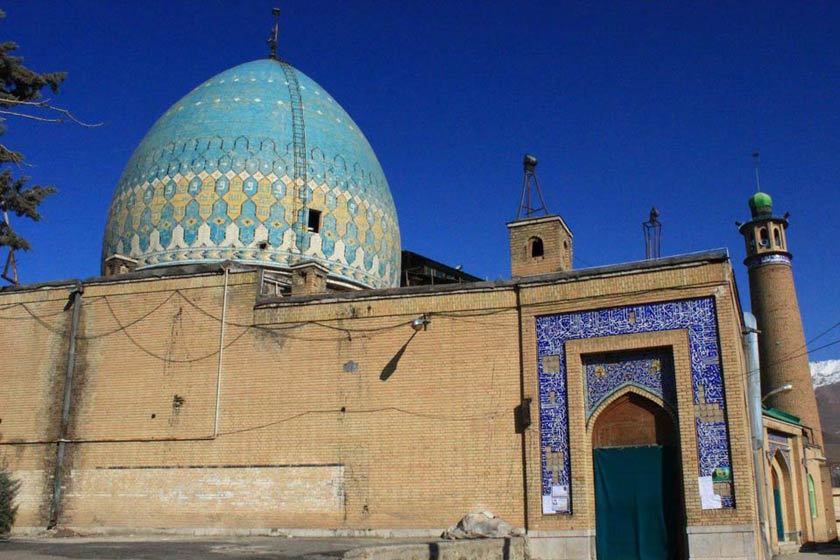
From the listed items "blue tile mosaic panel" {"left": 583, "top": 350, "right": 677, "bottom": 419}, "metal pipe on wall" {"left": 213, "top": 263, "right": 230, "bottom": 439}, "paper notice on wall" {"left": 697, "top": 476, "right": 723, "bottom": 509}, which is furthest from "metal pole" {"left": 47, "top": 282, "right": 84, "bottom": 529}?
"paper notice on wall" {"left": 697, "top": 476, "right": 723, "bottom": 509}

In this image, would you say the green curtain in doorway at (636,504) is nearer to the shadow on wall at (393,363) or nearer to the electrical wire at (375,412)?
the electrical wire at (375,412)

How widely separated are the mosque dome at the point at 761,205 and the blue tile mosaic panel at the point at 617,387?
84.3ft

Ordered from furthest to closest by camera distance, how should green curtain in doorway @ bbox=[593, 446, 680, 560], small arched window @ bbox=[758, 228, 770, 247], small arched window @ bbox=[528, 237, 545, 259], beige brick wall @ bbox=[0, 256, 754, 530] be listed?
small arched window @ bbox=[758, 228, 770, 247] → small arched window @ bbox=[528, 237, 545, 259] → beige brick wall @ bbox=[0, 256, 754, 530] → green curtain in doorway @ bbox=[593, 446, 680, 560]

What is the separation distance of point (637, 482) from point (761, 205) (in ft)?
88.3

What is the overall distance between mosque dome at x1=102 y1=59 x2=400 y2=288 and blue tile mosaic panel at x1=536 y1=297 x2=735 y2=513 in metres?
6.14

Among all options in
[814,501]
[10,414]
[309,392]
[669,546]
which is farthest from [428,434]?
[814,501]

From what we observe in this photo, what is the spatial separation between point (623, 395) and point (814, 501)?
17.0 metres

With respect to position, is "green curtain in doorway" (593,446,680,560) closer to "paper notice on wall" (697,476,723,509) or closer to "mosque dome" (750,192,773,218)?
"paper notice on wall" (697,476,723,509)

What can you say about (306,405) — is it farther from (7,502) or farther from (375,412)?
(7,502)

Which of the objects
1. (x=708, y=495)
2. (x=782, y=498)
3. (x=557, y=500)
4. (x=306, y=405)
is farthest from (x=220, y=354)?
(x=782, y=498)

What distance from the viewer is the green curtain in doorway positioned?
12.0 meters

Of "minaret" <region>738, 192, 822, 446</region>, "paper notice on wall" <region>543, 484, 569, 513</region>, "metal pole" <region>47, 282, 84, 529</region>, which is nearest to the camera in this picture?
"paper notice on wall" <region>543, 484, 569, 513</region>

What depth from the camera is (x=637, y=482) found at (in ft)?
40.3

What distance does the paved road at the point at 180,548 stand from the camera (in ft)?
31.3
